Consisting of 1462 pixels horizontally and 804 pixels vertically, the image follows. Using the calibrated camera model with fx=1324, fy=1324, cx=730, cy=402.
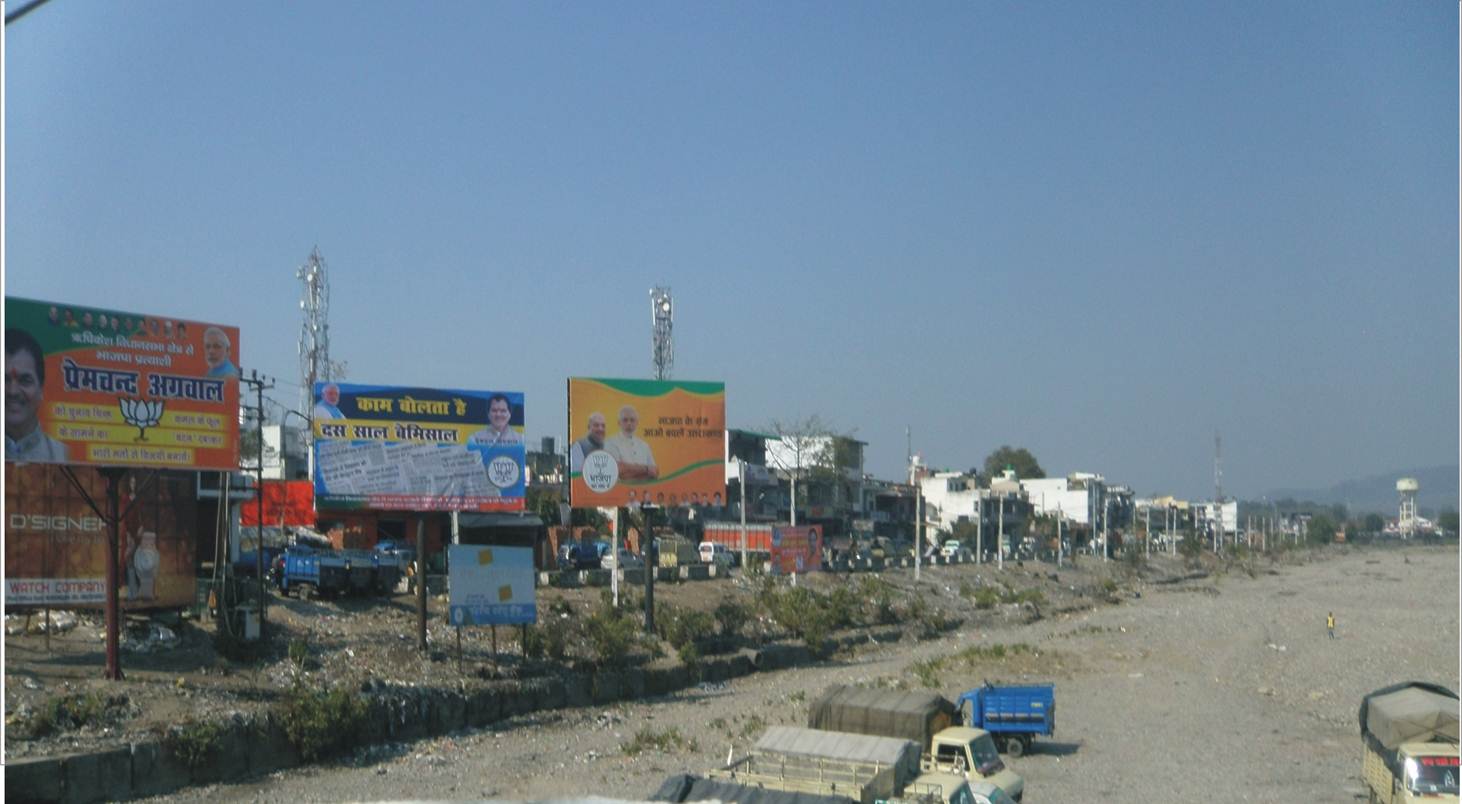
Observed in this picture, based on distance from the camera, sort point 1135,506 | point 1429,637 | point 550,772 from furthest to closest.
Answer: point 1135,506 → point 1429,637 → point 550,772

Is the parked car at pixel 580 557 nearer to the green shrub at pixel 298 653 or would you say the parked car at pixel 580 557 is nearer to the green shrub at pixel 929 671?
the green shrub at pixel 929 671

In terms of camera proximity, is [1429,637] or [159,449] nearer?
[159,449]

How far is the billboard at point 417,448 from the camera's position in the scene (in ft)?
96.9

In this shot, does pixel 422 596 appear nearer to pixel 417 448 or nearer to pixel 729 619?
pixel 417 448

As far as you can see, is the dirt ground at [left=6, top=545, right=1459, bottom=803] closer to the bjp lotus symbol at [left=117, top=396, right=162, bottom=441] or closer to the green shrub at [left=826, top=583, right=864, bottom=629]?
the green shrub at [left=826, top=583, right=864, bottom=629]

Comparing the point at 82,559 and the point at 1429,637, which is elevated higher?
the point at 82,559

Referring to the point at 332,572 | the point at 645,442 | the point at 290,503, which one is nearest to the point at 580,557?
the point at 290,503

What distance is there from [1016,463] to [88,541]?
508 feet

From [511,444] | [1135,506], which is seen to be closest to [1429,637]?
[511,444]

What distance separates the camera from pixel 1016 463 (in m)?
171

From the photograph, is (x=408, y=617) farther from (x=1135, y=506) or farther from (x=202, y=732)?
(x=1135, y=506)

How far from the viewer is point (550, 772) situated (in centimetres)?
2323

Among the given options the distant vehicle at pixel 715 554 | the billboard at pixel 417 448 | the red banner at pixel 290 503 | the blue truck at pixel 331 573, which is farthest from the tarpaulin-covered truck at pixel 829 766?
the distant vehicle at pixel 715 554

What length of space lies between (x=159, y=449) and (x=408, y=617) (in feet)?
35.2
